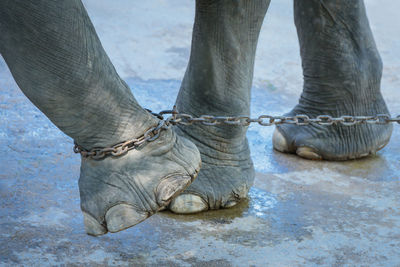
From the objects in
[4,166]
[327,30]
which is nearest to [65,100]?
[4,166]

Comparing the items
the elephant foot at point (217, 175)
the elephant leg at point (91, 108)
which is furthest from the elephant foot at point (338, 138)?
the elephant leg at point (91, 108)

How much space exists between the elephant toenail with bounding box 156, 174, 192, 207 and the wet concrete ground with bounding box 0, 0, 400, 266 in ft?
0.49

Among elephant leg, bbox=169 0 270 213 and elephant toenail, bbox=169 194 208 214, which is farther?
elephant leg, bbox=169 0 270 213

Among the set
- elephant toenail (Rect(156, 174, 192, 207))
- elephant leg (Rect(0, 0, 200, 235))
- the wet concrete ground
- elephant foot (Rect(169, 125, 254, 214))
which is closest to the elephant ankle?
elephant leg (Rect(0, 0, 200, 235))

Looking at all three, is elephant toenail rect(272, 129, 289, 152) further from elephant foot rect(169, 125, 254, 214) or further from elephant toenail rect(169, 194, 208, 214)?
elephant toenail rect(169, 194, 208, 214)

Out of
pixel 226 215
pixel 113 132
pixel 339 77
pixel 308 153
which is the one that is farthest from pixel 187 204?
pixel 339 77

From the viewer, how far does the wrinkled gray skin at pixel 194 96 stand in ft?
Result: 4.89

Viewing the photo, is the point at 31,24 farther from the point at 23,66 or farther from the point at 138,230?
the point at 138,230

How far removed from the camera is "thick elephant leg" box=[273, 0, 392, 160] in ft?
8.09

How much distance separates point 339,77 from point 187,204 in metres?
0.83

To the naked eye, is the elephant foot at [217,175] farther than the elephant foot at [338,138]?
No

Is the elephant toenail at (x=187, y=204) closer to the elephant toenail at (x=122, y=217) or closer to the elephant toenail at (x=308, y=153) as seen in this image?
the elephant toenail at (x=122, y=217)

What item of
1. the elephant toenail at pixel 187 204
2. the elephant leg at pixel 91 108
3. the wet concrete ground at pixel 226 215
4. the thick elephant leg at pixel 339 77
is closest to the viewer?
the elephant leg at pixel 91 108

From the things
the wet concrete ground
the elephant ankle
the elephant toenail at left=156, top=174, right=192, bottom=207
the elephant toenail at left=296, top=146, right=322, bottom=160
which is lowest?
the wet concrete ground
